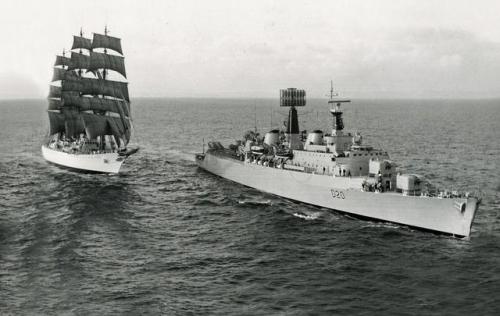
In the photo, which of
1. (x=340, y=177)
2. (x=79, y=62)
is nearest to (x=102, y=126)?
(x=79, y=62)

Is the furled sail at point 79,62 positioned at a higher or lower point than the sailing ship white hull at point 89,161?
higher

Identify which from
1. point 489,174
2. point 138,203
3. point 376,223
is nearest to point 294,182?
point 376,223

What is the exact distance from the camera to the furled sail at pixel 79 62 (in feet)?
228

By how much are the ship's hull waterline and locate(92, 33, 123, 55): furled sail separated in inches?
1263

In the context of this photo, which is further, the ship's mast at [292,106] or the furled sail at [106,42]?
the furled sail at [106,42]

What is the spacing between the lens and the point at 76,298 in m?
22.3

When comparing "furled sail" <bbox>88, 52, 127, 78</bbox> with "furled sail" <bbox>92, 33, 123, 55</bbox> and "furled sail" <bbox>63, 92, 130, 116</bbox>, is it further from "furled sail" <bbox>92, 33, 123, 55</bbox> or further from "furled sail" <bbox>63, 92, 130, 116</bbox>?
"furled sail" <bbox>63, 92, 130, 116</bbox>

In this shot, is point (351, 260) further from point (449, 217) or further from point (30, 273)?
point (30, 273)

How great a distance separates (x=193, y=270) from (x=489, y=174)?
39.6 m

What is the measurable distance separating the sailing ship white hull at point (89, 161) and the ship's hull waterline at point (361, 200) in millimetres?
16935

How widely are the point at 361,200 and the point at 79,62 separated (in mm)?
50357

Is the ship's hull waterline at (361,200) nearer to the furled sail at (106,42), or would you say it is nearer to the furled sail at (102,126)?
the furled sail at (102,126)

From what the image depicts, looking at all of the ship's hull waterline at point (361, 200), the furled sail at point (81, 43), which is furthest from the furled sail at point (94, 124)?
the ship's hull waterline at point (361, 200)

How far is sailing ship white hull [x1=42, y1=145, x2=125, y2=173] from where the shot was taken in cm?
5791
